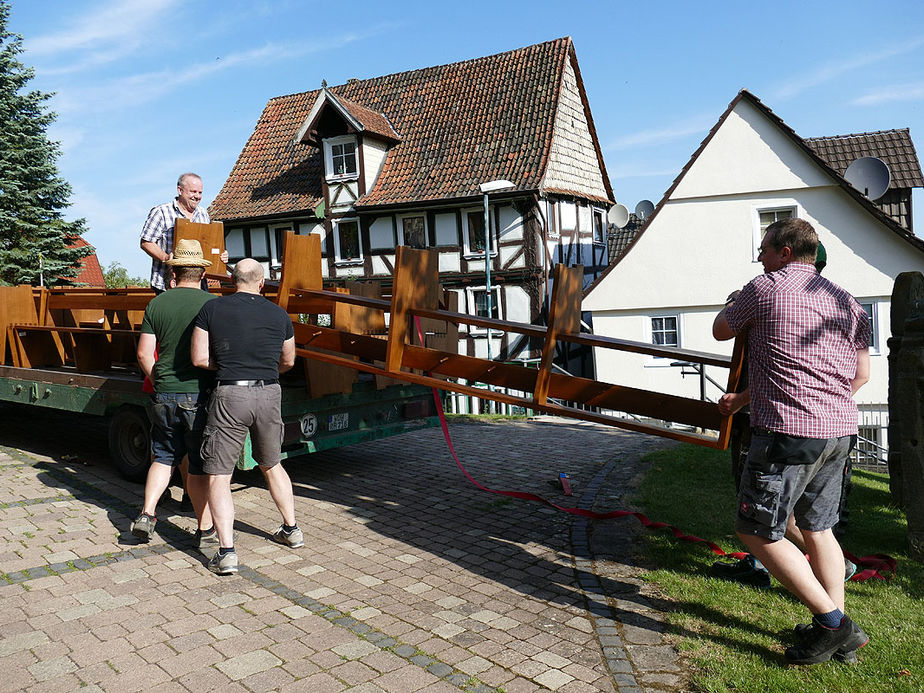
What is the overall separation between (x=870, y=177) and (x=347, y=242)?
50.9 ft

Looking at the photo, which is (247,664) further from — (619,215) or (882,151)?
(619,215)

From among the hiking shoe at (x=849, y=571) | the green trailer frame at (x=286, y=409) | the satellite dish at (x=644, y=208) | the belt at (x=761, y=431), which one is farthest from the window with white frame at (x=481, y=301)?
the belt at (x=761, y=431)

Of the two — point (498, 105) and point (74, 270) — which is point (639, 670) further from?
point (74, 270)

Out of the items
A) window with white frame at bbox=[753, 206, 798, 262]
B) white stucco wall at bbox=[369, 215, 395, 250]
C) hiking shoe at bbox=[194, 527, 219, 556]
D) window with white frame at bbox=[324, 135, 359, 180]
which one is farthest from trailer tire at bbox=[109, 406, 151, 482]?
window with white frame at bbox=[324, 135, 359, 180]

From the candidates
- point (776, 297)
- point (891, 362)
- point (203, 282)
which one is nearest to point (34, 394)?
point (203, 282)

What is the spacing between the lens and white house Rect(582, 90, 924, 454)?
19.2m

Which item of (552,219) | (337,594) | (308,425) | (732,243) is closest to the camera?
(337,594)

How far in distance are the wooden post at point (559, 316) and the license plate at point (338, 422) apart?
94.0 inches

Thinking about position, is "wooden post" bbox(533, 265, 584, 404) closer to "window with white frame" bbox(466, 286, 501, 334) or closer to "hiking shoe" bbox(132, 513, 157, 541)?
"hiking shoe" bbox(132, 513, 157, 541)

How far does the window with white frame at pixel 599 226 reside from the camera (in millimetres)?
26647

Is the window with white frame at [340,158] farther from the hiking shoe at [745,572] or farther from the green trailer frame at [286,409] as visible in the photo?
the hiking shoe at [745,572]

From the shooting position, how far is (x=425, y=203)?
2350 cm

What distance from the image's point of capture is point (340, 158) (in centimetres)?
2520

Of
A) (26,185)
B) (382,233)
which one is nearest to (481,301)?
(382,233)
